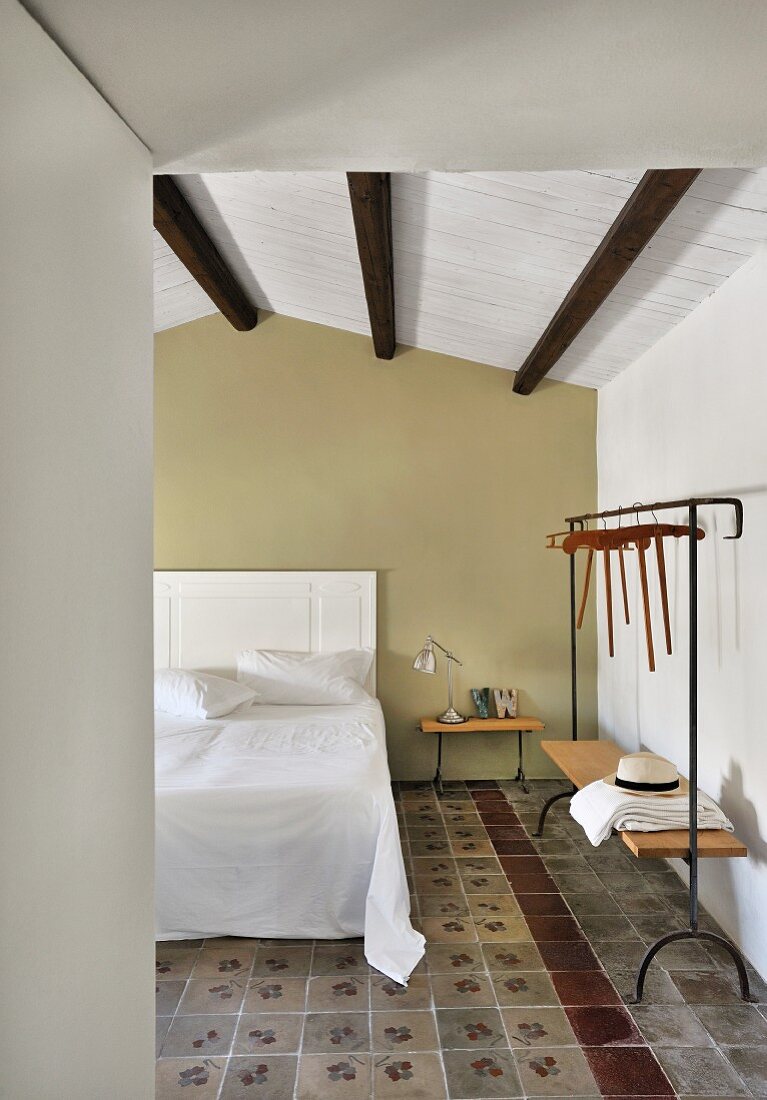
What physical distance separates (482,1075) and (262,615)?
3.12 m

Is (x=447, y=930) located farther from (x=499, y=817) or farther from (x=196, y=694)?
(x=196, y=694)

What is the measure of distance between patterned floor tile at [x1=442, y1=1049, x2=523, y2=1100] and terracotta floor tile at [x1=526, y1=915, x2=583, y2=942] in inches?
29.5

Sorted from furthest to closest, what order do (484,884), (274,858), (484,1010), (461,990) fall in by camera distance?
1. (484,884)
2. (274,858)
3. (461,990)
4. (484,1010)

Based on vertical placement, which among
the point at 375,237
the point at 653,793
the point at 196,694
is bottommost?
the point at 653,793

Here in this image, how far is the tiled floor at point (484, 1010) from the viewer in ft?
7.40

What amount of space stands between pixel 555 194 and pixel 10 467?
2257 mm

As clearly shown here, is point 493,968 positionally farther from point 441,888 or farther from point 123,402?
point 123,402

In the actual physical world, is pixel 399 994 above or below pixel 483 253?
below

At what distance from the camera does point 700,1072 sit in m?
2.27

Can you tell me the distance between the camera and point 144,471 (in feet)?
3.28

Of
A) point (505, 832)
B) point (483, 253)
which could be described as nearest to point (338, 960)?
point (505, 832)

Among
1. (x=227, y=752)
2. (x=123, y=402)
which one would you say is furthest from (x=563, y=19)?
(x=227, y=752)

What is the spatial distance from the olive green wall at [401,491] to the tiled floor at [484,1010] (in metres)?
1.61

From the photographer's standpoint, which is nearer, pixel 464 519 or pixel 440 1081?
pixel 440 1081
